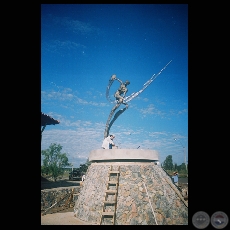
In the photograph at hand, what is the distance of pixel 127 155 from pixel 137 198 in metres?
1.44

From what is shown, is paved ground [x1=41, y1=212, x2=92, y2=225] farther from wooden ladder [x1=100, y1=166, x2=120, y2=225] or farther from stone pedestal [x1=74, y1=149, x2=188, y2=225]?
wooden ladder [x1=100, y1=166, x2=120, y2=225]

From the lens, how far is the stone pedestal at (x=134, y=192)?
20.3 feet

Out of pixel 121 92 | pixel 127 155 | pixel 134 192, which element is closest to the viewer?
pixel 134 192

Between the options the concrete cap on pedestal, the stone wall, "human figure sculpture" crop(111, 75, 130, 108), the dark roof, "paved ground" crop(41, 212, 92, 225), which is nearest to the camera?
the stone wall

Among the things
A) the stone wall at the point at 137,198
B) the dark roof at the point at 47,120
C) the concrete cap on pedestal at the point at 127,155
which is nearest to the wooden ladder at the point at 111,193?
the stone wall at the point at 137,198

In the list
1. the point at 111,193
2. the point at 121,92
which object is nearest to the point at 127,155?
the point at 111,193

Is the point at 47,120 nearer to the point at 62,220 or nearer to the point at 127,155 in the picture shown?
the point at 62,220

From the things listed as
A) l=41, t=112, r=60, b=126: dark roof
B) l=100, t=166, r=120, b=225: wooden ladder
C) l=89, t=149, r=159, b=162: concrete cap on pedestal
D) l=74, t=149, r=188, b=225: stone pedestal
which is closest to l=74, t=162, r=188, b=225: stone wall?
l=74, t=149, r=188, b=225: stone pedestal

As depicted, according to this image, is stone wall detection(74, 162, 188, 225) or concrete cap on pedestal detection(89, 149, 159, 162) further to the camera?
concrete cap on pedestal detection(89, 149, 159, 162)

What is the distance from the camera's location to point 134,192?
6.50m

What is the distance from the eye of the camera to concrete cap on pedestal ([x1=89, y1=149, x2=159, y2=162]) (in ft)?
23.2

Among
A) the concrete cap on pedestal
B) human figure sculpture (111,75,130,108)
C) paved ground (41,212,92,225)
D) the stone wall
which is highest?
human figure sculpture (111,75,130,108)
